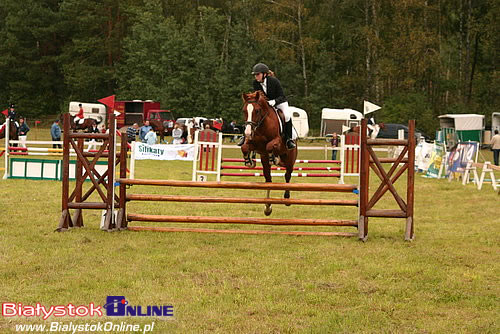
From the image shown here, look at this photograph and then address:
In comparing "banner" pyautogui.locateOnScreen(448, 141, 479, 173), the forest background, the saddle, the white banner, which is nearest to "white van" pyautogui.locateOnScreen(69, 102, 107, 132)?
the forest background

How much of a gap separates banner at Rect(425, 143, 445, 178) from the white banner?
8455mm

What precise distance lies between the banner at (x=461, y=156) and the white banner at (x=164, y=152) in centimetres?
801

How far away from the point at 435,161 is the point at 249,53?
1372 inches

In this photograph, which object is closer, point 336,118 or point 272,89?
point 272,89

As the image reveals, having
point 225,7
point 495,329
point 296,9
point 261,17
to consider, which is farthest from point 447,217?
point 225,7

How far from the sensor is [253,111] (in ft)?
31.6

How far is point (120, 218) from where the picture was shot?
32.2 ft

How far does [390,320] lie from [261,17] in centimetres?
4984

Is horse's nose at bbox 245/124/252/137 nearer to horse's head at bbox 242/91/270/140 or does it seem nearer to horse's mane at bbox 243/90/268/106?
horse's head at bbox 242/91/270/140

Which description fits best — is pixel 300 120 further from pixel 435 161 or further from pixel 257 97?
pixel 257 97

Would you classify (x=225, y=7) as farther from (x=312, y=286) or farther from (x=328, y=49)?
(x=312, y=286)

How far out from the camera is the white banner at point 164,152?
61.0ft

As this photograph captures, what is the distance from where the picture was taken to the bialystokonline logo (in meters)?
5.38

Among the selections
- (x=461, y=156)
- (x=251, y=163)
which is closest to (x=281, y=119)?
(x=251, y=163)
